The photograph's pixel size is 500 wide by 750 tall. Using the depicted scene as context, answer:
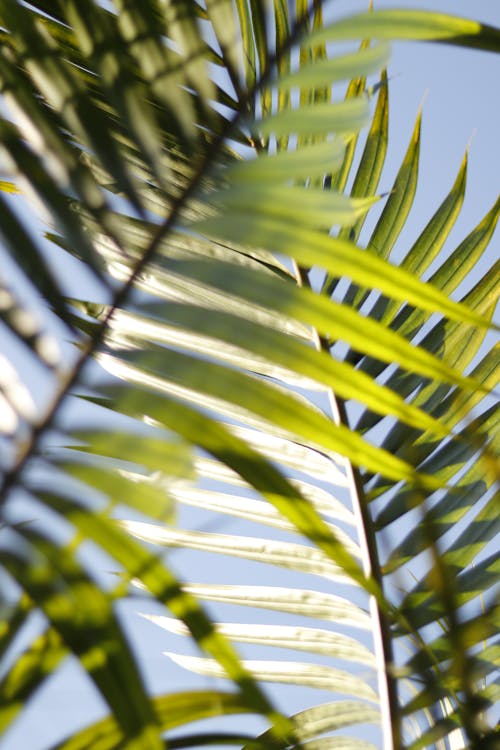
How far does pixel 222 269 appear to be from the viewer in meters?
0.42

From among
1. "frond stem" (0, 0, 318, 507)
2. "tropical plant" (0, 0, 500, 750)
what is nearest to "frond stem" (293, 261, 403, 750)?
"tropical plant" (0, 0, 500, 750)

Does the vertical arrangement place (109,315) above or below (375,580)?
above

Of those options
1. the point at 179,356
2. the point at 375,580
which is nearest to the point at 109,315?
the point at 179,356

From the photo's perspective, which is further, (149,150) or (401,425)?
(401,425)

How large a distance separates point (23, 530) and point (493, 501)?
55 cm

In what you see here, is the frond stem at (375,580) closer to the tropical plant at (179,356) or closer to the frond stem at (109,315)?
the tropical plant at (179,356)

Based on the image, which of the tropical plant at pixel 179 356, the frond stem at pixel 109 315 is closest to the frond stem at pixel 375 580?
the tropical plant at pixel 179 356

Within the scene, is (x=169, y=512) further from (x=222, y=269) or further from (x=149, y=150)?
(x=149, y=150)

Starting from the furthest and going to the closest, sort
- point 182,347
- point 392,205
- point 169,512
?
point 392,205 → point 182,347 → point 169,512

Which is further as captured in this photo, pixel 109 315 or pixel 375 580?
pixel 375 580

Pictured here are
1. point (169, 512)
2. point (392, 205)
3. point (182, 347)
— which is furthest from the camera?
point (392, 205)

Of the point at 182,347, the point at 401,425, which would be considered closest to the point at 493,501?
the point at 401,425

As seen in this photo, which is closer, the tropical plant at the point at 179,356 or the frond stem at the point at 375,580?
the tropical plant at the point at 179,356

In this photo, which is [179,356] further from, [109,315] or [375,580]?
[375,580]
